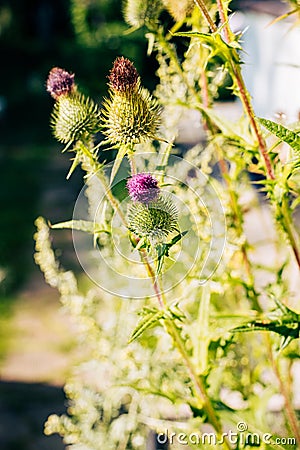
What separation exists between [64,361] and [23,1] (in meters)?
9.93

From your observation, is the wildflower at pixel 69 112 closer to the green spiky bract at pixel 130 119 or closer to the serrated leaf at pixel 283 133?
the green spiky bract at pixel 130 119

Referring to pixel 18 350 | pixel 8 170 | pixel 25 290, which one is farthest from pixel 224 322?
pixel 8 170

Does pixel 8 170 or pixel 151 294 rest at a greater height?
pixel 8 170

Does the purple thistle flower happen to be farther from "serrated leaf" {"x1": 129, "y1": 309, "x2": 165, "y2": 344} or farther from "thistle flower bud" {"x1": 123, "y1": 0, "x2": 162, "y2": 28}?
"thistle flower bud" {"x1": 123, "y1": 0, "x2": 162, "y2": 28}

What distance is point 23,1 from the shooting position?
1195 cm

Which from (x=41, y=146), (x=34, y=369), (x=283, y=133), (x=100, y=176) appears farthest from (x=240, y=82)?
(x=41, y=146)

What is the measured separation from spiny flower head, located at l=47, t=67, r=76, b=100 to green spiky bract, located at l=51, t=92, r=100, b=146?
0.01 metres

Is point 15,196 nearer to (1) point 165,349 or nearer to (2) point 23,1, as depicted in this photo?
(1) point 165,349

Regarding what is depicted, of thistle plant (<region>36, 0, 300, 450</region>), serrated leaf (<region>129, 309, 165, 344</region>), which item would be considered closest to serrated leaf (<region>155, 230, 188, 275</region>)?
thistle plant (<region>36, 0, 300, 450</region>)

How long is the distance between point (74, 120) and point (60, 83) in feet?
0.26

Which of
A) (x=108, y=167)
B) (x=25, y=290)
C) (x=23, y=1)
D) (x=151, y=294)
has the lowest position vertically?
(x=151, y=294)

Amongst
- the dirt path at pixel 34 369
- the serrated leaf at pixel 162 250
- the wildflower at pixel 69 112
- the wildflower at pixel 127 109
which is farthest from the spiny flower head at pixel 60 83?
the dirt path at pixel 34 369

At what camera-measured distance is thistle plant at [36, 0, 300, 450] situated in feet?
3.19

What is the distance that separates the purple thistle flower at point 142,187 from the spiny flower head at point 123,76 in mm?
149
